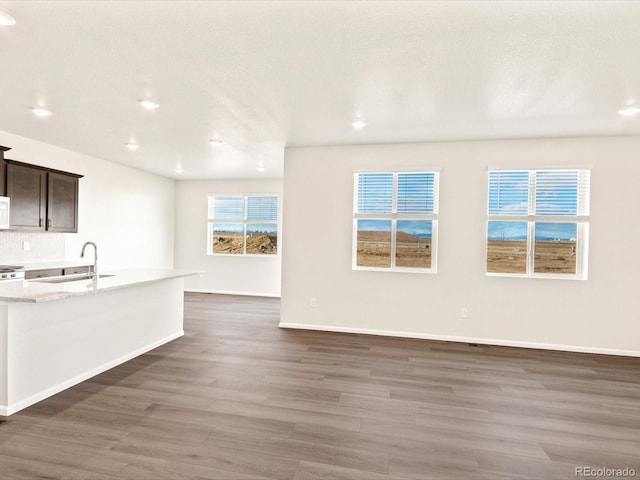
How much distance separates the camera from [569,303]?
427 cm

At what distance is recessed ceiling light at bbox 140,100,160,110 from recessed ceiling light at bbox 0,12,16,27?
1.24 m

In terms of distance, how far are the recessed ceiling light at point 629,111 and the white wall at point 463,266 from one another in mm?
806

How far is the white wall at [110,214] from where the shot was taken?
16.3ft

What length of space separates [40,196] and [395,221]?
15.7 ft

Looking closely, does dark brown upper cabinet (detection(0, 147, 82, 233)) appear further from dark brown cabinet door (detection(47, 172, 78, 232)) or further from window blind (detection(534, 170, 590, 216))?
window blind (detection(534, 170, 590, 216))

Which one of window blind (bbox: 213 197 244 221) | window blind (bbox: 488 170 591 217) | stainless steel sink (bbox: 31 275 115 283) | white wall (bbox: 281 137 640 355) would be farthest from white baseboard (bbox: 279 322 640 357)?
window blind (bbox: 213 197 244 221)

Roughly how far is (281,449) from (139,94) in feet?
10.3

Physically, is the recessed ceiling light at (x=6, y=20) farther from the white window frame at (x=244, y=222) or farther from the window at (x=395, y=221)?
the white window frame at (x=244, y=222)

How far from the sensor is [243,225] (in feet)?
26.4

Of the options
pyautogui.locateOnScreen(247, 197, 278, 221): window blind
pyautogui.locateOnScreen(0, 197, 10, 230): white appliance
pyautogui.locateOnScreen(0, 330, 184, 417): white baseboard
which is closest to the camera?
pyautogui.locateOnScreen(0, 330, 184, 417): white baseboard

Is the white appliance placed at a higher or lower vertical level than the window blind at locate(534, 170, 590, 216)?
lower

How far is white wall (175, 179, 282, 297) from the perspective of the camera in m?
7.84

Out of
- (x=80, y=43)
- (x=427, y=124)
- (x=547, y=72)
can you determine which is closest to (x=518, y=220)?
(x=427, y=124)

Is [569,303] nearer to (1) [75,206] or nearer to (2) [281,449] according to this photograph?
(2) [281,449]
